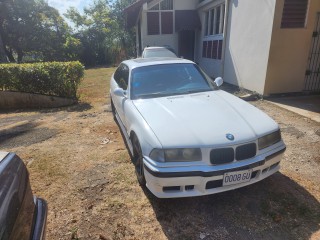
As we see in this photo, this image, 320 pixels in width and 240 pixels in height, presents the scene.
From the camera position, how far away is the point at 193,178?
8.51ft

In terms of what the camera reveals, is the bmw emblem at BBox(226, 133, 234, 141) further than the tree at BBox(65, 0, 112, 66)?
No

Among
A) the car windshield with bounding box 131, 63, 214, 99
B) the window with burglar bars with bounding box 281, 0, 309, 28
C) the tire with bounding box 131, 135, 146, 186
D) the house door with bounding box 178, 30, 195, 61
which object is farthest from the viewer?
the house door with bounding box 178, 30, 195, 61

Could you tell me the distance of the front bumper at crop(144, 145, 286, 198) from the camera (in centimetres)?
258

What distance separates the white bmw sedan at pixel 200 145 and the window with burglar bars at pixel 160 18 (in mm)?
13086

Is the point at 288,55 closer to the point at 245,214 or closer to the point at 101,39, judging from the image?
the point at 245,214

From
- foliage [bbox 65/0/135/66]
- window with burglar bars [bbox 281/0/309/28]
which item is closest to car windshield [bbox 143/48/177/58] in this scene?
window with burglar bars [bbox 281/0/309/28]

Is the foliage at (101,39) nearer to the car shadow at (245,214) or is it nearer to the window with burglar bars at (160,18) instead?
the window with burglar bars at (160,18)

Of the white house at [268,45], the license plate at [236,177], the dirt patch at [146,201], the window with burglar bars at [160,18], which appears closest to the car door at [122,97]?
the dirt patch at [146,201]

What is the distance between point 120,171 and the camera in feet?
12.5

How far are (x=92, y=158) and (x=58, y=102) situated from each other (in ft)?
16.4

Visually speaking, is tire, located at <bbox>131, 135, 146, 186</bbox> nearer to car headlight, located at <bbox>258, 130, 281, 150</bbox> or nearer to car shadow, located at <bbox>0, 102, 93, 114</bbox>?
car headlight, located at <bbox>258, 130, 281, 150</bbox>

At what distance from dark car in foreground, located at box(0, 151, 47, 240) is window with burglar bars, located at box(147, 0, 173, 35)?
48.5 ft

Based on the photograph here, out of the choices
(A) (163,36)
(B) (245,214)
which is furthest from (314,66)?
(A) (163,36)

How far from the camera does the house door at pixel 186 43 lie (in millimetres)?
16025
